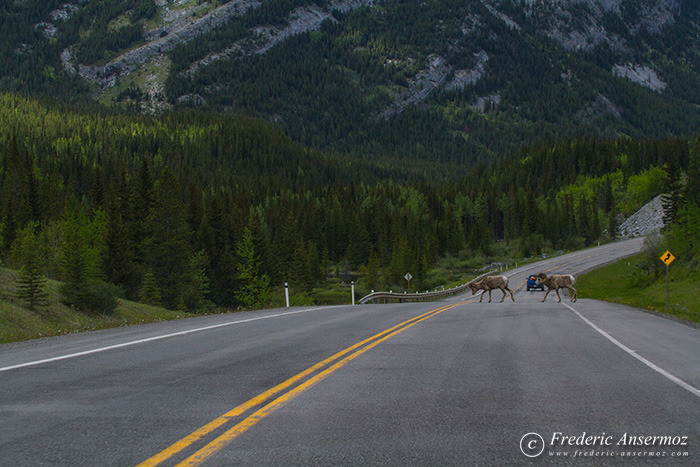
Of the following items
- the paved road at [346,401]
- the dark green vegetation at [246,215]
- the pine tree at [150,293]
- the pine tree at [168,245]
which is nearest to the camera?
the paved road at [346,401]

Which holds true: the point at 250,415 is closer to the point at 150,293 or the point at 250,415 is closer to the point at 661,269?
the point at 150,293

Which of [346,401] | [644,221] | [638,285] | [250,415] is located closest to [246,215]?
[638,285]

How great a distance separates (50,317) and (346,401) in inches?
753

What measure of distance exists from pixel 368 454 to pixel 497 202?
155 m

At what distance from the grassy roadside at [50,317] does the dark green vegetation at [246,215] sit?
2.63 ft

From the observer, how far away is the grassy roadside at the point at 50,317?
15391 mm

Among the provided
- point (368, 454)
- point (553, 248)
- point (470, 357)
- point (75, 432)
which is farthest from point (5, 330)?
point (553, 248)

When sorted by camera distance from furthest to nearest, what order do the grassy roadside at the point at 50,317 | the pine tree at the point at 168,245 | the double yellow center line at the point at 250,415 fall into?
the pine tree at the point at 168,245
the grassy roadside at the point at 50,317
the double yellow center line at the point at 250,415

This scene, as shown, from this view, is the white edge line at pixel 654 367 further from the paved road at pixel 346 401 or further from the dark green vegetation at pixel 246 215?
the dark green vegetation at pixel 246 215

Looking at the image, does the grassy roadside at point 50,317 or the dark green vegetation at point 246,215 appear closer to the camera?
the grassy roadside at point 50,317

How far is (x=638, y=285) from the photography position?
175ft

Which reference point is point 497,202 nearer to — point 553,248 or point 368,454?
point 553,248

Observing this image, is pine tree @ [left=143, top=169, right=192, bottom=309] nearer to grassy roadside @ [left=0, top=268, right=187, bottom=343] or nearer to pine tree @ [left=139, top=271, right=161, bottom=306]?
pine tree @ [left=139, top=271, right=161, bottom=306]

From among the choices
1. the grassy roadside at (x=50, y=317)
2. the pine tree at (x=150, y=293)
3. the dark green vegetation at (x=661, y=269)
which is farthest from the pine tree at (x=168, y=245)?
the dark green vegetation at (x=661, y=269)
